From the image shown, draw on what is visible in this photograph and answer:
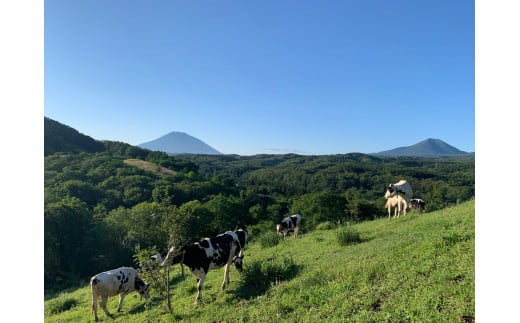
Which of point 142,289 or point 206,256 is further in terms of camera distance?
point 142,289

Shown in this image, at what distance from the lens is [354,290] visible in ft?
22.6

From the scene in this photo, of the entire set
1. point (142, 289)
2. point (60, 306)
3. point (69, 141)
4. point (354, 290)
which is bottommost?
point (60, 306)

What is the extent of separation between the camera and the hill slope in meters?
127

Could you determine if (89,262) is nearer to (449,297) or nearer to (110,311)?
(110,311)

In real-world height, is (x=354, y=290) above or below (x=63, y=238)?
above

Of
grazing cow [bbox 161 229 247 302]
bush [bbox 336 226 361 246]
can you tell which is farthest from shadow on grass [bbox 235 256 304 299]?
bush [bbox 336 226 361 246]

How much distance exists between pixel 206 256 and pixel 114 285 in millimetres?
3759

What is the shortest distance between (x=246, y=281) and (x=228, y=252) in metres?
1.49

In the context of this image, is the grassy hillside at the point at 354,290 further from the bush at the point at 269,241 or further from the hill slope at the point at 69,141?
the hill slope at the point at 69,141

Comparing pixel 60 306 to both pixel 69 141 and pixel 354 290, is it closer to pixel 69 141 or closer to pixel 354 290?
pixel 354 290

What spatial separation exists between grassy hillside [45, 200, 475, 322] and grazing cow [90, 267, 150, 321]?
1.46 feet

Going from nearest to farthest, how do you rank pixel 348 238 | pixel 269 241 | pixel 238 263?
pixel 238 263 < pixel 348 238 < pixel 269 241

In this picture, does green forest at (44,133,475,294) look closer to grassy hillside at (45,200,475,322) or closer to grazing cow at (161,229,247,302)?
grazing cow at (161,229,247,302)

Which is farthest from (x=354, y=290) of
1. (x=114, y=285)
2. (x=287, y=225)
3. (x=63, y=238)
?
(x=63, y=238)
